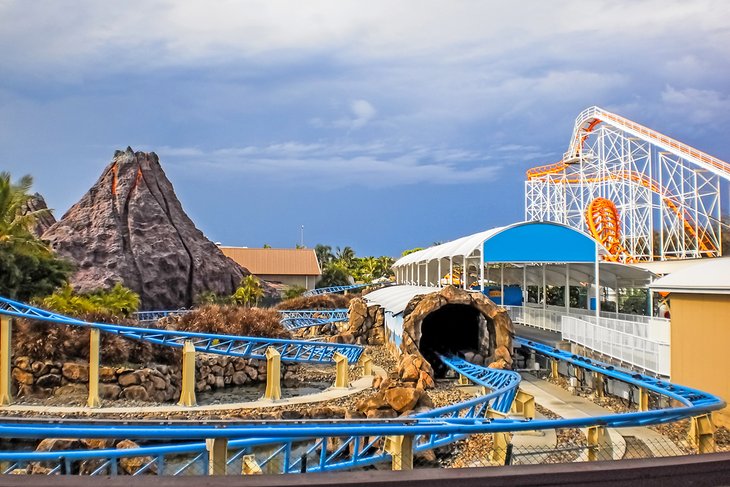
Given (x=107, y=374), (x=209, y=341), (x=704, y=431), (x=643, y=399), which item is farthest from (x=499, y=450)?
(x=209, y=341)

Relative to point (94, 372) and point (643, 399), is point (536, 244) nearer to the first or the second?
point (643, 399)

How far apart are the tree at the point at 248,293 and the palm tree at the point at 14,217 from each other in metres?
13.5

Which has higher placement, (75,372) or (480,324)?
(480,324)

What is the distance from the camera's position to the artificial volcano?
3453cm

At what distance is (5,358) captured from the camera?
14.3 meters

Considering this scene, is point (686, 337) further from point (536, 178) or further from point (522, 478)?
point (536, 178)

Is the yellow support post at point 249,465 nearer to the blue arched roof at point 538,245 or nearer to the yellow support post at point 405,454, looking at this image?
the yellow support post at point 405,454

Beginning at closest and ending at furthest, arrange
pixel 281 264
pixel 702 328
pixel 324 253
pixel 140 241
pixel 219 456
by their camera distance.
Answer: pixel 219 456 < pixel 702 328 < pixel 140 241 < pixel 281 264 < pixel 324 253

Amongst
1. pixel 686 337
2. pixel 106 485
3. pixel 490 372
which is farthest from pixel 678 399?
pixel 106 485

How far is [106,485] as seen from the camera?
9.58 ft

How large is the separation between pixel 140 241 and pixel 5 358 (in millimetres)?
23031

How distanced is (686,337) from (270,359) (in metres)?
10.1

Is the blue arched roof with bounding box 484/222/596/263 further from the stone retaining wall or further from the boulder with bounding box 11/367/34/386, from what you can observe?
the boulder with bounding box 11/367/34/386

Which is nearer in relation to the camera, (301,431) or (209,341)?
(301,431)
